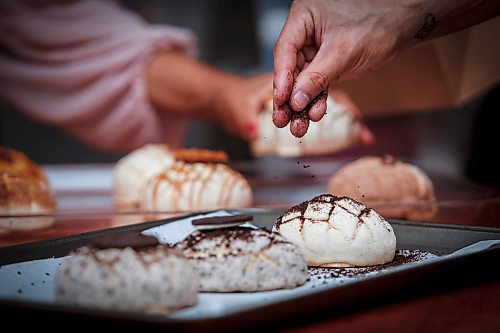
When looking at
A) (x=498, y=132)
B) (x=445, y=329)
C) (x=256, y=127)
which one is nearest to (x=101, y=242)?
(x=445, y=329)

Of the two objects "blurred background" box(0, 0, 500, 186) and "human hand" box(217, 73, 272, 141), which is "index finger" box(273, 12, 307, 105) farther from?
"blurred background" box(0, 0, 500, 186)

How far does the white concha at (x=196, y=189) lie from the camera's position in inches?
91.0

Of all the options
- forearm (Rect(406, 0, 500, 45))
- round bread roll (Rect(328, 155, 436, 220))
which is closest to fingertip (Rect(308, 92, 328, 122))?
forearm (Rect(406, 0, 500, 45))

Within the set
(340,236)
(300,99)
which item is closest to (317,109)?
(300,99)

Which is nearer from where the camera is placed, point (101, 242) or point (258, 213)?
point (101, 242)

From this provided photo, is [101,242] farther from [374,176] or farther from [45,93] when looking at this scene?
[45,93]

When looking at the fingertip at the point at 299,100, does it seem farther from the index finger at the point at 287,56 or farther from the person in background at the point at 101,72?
the person in background at the point at 101,72

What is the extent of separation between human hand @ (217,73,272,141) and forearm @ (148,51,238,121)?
0.07 metres

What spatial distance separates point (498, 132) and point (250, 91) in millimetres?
996

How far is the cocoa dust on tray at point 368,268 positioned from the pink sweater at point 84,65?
232 centimetres

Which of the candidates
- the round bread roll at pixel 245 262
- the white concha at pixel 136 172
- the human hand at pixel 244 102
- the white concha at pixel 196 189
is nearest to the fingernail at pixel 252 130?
the human hand at pixel 244 102

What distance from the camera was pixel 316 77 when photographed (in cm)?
137

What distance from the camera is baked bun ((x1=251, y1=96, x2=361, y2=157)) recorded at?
8.91 ft

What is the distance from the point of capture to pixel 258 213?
170 centimetres
